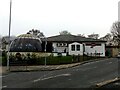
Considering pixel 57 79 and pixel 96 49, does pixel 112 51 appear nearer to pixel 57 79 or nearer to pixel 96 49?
pixel 96 49

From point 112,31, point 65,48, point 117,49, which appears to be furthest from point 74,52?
point 112,31

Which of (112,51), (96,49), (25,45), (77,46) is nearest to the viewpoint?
(25,45)

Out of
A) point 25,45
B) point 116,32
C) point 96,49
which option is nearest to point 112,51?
point 96,49

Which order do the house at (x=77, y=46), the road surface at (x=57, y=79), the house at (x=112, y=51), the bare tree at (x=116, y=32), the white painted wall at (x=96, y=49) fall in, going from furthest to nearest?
the bare tree at (x=116, y=32) < the house at (x=112, y=51) < the white painted wall at (x=96, y=49) < the house at (x=77, y=46) < the road surface at (x=57, y=79)

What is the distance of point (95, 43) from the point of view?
57406 millimetres

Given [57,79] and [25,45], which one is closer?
[57,79]

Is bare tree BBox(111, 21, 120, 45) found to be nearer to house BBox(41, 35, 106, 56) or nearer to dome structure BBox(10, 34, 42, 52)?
house BBox(41, 35, 106, 56)

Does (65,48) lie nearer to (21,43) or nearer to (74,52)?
(74,52)

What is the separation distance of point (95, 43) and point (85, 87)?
4285 cm

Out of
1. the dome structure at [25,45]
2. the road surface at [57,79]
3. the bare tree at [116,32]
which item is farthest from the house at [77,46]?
the road surface at [57,79]

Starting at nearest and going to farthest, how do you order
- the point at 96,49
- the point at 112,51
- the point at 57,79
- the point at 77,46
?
Result: 1. the point at 57,79
2. the point at 77,46
3. the point at 96,49
4. the point at 112,51

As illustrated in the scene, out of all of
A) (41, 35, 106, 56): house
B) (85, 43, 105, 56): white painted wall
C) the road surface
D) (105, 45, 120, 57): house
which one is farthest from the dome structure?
(105, 45, 120, 57): house

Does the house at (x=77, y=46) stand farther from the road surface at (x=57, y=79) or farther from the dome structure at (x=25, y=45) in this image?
the road surface at (x=57, y=79)

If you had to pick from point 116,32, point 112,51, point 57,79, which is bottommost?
point 57,79
